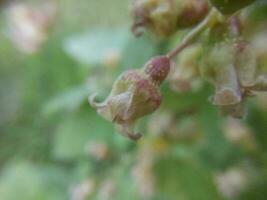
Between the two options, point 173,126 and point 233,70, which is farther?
point 173,126

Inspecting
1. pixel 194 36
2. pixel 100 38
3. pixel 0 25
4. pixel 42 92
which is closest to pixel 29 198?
pixel 42 92

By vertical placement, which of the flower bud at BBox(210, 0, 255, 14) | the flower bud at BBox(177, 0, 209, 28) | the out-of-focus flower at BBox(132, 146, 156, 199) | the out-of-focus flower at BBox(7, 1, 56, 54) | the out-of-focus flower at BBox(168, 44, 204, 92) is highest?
the out-of-focus flower at BBox(7, 1, 56, 54)

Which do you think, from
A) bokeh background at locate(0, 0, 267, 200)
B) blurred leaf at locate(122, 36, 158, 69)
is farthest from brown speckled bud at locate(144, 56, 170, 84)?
blurred leaf at locate(122, 36, 158, 69)

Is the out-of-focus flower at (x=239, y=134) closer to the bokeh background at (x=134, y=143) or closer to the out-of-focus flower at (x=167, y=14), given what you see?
the bokeh background at (x=134, y=143)

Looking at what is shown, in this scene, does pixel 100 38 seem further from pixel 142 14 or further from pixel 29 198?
pixel 142 14

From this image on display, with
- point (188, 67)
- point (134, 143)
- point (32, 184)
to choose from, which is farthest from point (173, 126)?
point (188, 67)

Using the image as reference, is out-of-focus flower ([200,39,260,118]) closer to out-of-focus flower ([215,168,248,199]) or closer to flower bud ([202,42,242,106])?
flower bud ([202,42,242,106])

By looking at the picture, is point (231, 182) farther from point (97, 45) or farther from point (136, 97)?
point (136, 97)
